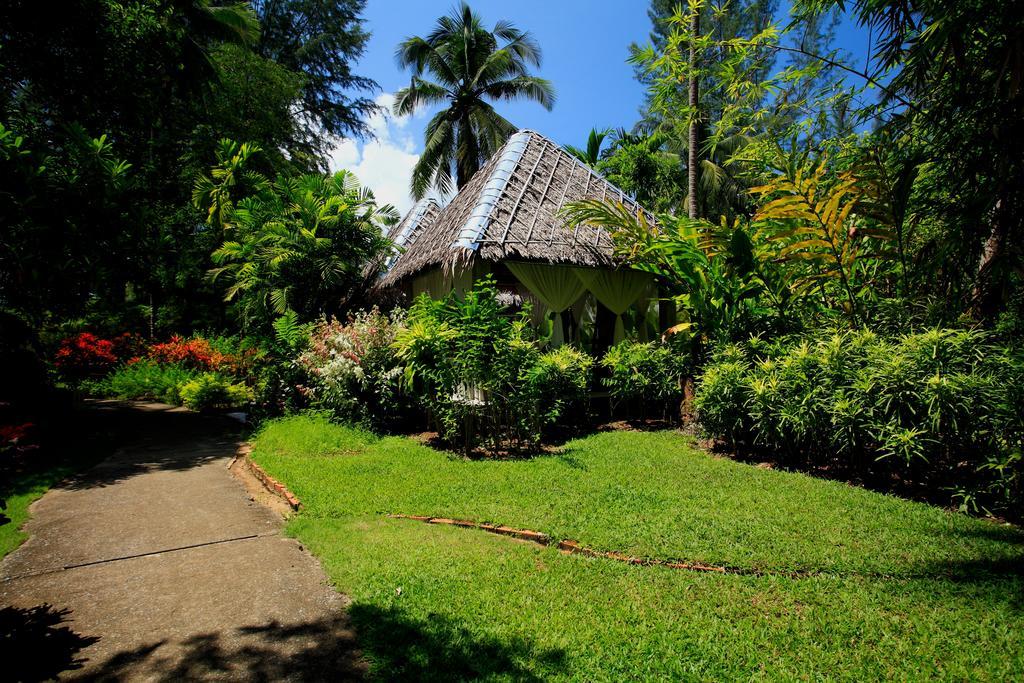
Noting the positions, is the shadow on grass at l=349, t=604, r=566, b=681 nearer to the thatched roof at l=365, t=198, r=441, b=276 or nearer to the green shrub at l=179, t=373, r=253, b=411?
the green shrub at l=179, t=373, r=253, b=411

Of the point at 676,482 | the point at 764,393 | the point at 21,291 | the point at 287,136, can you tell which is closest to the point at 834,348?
the point at 764,393

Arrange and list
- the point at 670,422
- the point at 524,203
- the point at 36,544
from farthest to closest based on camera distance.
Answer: the point at 524,203, the point at 670,422, the point at 36,544

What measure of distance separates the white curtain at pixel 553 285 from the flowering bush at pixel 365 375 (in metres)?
2.46

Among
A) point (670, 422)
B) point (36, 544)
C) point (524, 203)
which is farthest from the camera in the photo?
point (524, 203)

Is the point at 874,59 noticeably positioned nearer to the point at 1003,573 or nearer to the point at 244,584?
the point at 1003,573

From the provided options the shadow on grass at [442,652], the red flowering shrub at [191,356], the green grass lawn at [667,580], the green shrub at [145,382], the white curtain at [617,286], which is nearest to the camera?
the shadow on grass at [442,652]

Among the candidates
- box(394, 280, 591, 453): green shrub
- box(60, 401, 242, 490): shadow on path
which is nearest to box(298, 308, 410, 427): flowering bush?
box(394, 280, 591, 453): green shrub

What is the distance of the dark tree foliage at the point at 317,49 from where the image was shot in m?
23.7

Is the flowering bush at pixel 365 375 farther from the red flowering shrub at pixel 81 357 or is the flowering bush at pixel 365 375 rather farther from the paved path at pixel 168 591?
the red flowering shrub at pixel 81 357

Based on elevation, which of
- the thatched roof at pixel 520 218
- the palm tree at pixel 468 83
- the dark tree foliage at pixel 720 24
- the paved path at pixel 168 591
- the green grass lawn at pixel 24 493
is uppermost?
the dark tree foliage at pixel 720 24

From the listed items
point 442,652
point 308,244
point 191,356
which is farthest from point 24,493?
point 191,356

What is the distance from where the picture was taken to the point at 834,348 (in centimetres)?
550

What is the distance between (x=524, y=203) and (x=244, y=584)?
813cm

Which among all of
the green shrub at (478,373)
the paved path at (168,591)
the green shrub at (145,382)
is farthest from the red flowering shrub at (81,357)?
the green shrub at (478,373)
